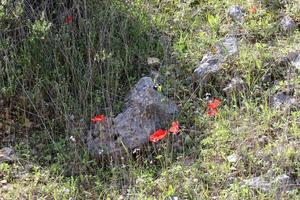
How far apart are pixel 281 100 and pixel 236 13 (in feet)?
3.19

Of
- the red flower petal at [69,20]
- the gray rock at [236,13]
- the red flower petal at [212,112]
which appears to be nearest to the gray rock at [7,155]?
the red flower petal at [69,20]

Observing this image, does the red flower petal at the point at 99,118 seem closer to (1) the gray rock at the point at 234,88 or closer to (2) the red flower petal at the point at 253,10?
(1) the gray rock at the point at 234,88

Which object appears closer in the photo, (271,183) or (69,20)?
(271,183)

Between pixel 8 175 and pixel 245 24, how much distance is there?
2074 millimetres

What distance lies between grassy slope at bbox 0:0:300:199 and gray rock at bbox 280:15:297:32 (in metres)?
0.05

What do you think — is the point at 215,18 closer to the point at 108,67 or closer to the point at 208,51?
the point at 208,51

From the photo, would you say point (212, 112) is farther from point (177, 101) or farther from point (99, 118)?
point (99, 118)

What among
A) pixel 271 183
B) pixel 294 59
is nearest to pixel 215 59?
pixel 294 59

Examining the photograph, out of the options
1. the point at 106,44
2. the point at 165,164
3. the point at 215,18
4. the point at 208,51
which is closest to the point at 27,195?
the point at 165,164

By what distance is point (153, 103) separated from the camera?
366 cm

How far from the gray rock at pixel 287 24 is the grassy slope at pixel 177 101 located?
0.16ft

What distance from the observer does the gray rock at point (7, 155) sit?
3.59 metres

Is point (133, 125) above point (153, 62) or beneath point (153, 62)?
beneath

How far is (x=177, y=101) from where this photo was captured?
3.88 metres
